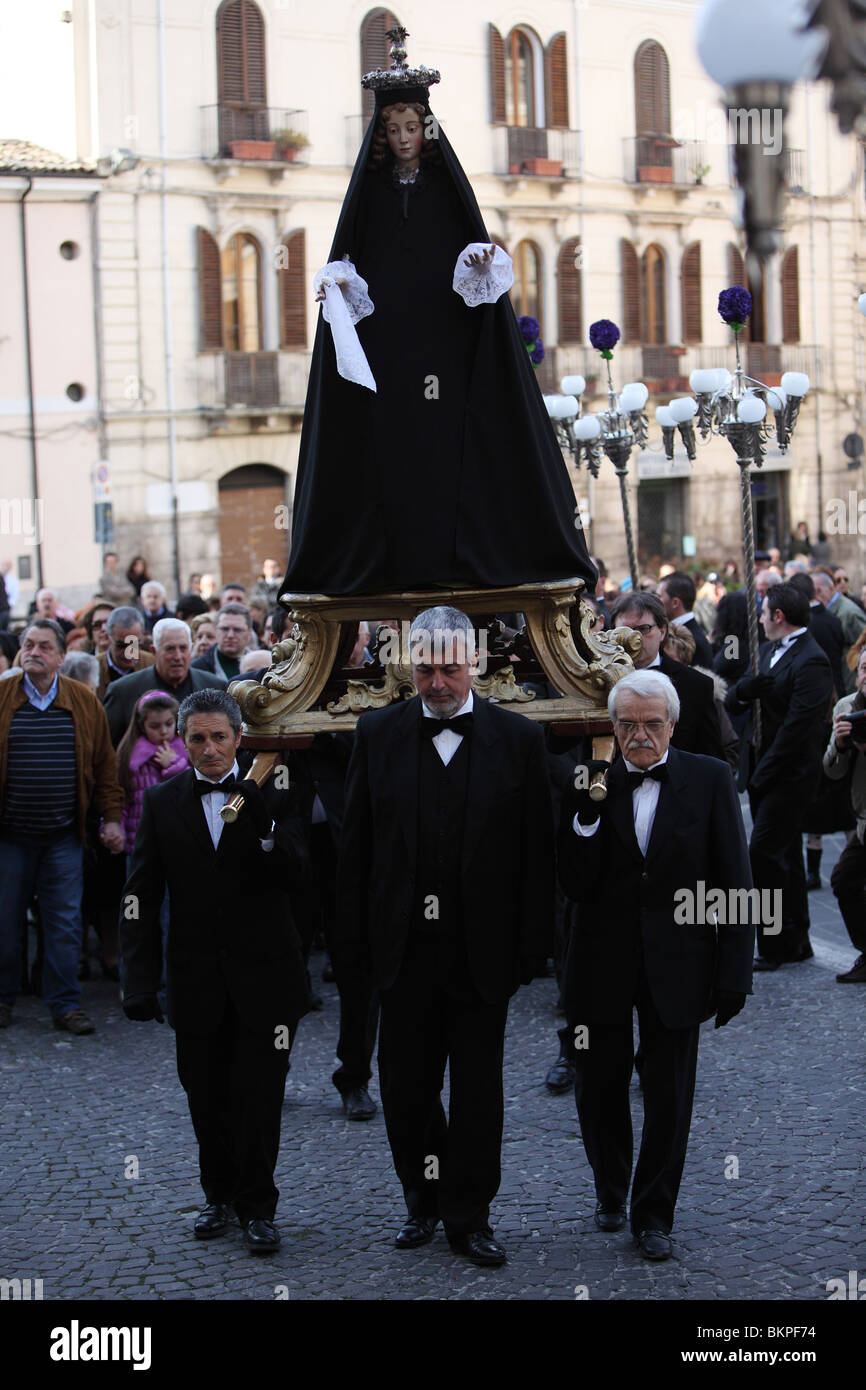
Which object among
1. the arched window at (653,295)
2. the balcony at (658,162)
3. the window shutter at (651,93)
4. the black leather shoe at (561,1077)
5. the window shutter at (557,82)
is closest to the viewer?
the black leather shoe at (561,1077)

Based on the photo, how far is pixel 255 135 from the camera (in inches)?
1005

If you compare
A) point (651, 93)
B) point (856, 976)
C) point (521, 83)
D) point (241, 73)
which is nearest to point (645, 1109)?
point (856, 976)

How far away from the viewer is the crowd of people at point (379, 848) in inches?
202

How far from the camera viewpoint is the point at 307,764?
7.28m

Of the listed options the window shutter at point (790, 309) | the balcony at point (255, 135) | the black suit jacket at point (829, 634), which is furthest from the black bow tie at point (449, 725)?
the balcony at point (255, 135)

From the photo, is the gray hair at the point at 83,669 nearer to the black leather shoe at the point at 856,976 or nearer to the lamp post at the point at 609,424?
the lamp post at the point at 609,424

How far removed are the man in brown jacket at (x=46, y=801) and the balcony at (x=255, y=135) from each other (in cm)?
1836

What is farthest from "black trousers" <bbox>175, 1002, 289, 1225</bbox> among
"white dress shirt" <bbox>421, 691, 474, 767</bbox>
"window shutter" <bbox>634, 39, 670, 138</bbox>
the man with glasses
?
"window shutter" <bbox>634, 39, 670, 138</bbox>

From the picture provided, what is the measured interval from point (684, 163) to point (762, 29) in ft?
93.7

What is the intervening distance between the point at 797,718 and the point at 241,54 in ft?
64.7

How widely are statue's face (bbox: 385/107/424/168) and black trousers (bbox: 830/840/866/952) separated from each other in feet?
12.1

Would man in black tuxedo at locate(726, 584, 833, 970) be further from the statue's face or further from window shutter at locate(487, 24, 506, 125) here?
window shutter at locate(487, 24, 506, 125)

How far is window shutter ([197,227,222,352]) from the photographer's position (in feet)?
83.7

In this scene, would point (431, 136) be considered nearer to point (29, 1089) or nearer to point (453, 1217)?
point (453, 1217)
